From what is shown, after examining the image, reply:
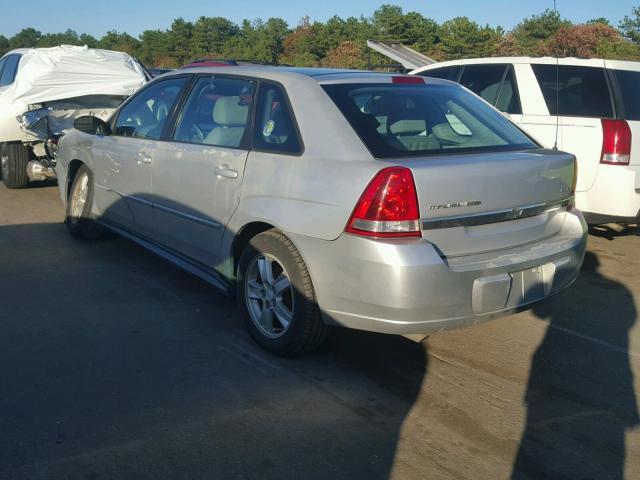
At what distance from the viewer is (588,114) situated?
6324 mm

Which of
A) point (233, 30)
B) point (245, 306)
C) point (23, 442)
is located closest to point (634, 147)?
point (245, 306)

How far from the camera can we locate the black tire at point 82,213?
627cm

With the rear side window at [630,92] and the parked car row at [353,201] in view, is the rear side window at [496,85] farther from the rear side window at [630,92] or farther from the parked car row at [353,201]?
the parked car row at [353,201]

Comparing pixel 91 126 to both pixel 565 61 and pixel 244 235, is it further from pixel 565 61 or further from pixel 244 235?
pixel 565 61

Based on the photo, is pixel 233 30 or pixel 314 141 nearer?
pixel 314 141

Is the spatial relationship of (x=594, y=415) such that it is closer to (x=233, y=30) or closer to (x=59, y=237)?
(x=59, y=237)

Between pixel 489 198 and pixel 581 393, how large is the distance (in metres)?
1.16

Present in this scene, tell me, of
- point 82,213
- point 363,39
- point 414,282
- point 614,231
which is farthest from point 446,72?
point 363,39

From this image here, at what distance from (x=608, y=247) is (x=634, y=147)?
1.21 m

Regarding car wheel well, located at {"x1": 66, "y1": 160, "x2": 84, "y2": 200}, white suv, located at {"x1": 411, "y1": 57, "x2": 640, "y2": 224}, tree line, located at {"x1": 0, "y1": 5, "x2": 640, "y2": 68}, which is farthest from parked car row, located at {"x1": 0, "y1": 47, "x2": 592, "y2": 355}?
tree line, located at {"x1": 0, "y1": 5, "x2": 640, "y2": 68}

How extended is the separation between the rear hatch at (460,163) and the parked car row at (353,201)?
0.03 feet

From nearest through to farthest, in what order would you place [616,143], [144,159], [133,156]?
1. [144,159]
2. [133,156]
3. [616,143]

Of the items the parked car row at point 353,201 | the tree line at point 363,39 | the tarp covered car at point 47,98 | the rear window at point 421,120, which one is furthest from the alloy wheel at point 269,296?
the tree line at point 363,39

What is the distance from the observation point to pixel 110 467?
2879 millimetres
